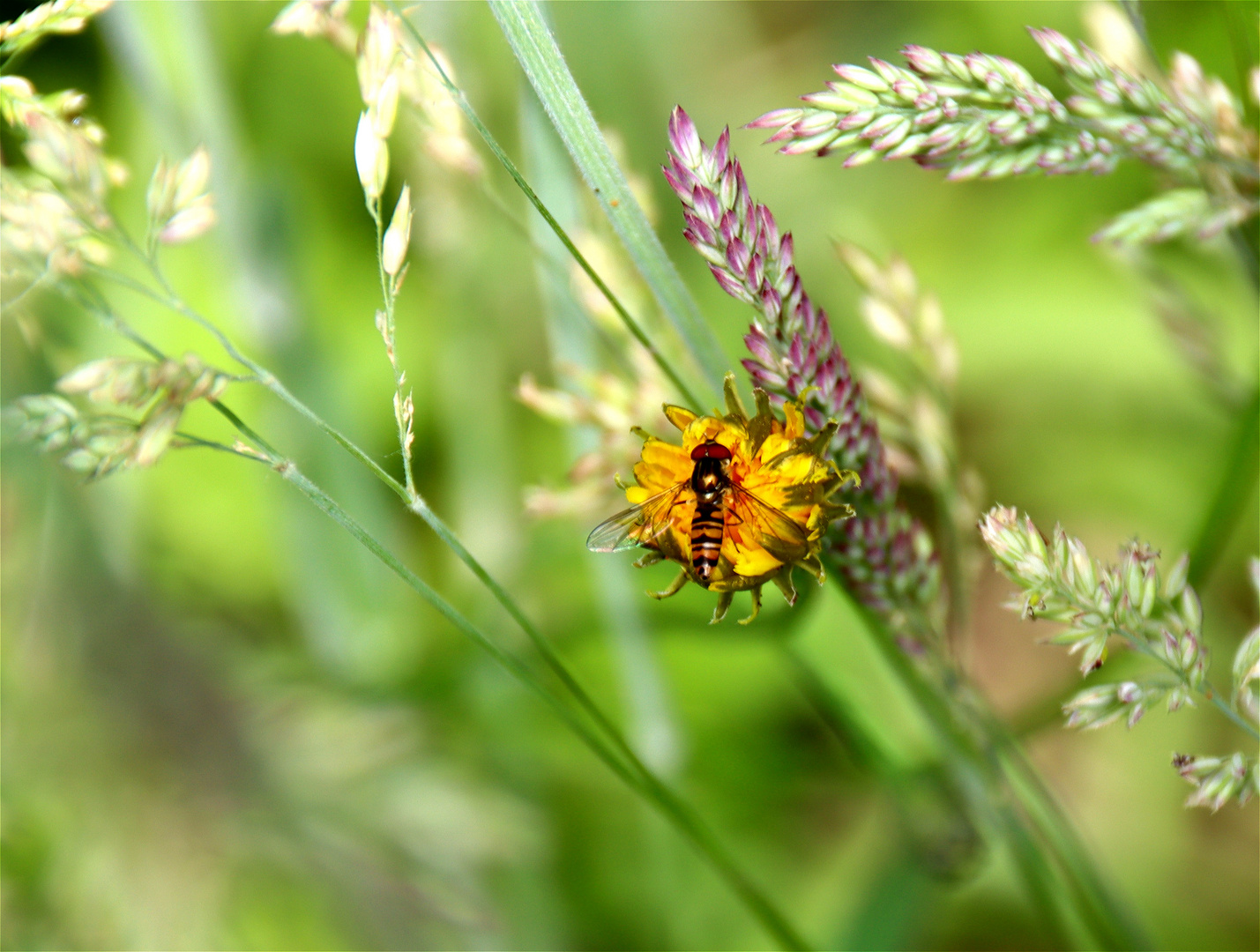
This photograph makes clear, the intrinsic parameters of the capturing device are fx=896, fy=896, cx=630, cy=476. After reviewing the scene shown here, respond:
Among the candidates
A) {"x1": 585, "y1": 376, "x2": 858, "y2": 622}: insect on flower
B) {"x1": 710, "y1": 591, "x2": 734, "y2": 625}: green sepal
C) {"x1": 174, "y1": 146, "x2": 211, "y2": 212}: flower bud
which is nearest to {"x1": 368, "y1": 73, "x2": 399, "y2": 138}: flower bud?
{"x1": 174, "y1": 146, "x2": 211, "y2": 212}: flower bud

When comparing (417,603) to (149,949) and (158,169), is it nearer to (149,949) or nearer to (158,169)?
(149,949)

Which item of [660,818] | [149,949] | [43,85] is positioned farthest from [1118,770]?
[43,85]

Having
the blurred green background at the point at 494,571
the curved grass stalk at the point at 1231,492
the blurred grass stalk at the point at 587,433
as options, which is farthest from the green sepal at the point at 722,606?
the curved grass stalk at the point at 1231,492

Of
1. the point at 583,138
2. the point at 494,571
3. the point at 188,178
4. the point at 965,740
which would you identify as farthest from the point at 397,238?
the point at 494,571

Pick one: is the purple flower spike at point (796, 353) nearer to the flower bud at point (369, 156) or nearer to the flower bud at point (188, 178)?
the flower bud at point (369, 156)

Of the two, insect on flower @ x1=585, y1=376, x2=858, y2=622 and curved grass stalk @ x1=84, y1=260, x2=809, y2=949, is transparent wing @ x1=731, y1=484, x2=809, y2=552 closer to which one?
insect on flower @ x1=585, y1=376, x2=858, y2=622
